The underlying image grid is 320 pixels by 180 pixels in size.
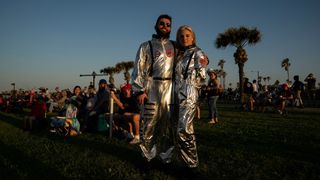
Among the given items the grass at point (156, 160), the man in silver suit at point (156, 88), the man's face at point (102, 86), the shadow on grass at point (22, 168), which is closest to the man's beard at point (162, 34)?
the man in silver suit at point (156, 88)

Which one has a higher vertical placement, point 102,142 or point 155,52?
point 155,52

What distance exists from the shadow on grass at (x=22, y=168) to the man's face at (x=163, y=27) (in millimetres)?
2328

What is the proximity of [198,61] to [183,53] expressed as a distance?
384 millimetres

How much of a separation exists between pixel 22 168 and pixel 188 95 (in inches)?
103

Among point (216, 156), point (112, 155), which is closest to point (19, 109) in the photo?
point (112, 155)

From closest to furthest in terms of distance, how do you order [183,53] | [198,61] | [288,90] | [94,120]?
[198,61] < [183,53] < [94,120] < [288,90]

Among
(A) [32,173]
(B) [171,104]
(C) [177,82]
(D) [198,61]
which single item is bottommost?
(A) [32,173]

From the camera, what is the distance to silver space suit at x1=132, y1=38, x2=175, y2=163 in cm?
360

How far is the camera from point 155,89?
3613 millimetres

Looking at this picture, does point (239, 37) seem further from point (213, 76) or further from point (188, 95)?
point (188, 95)

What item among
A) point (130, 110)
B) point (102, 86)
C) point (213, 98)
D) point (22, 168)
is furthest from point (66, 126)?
point (213, 98)

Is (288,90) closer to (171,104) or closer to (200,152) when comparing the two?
(200,152)

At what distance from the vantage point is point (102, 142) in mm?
6074

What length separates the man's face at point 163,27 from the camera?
3.73 m
